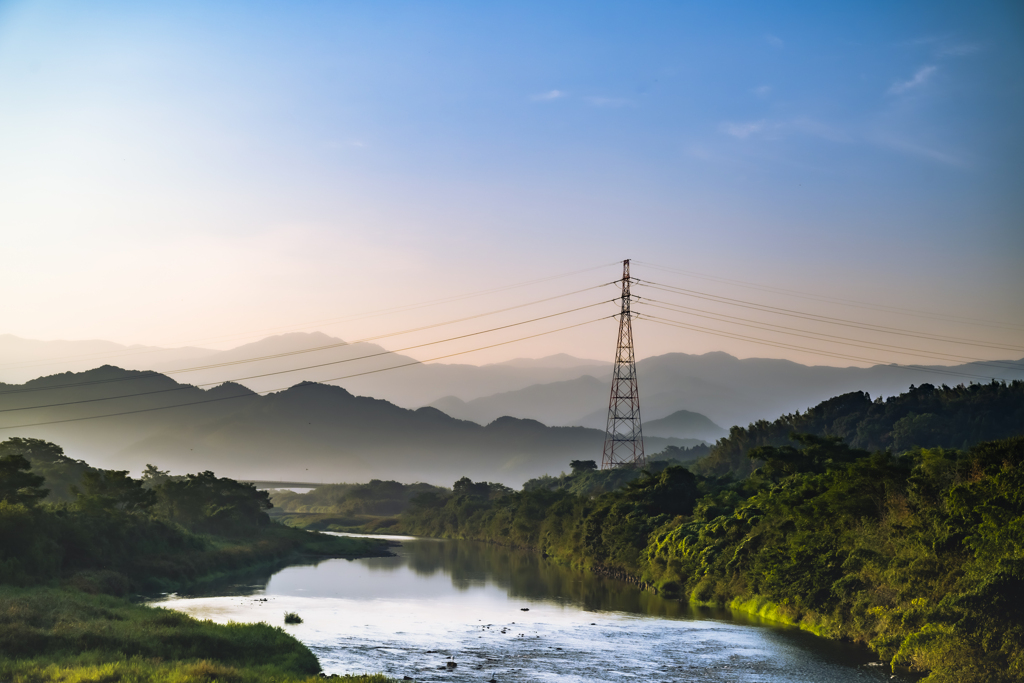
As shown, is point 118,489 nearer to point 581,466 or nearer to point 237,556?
point 237,556

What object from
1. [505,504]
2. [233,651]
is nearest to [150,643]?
[233,651]

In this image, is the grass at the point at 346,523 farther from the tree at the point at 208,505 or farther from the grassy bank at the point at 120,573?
the grassy bank at the point at 120,573

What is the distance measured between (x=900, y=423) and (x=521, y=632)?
9420 centimetres

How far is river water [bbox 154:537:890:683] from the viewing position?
35031 millimetres

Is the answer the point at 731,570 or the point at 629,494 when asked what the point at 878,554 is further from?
the point at 629,494

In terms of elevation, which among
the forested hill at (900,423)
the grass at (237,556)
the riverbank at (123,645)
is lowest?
the grass at (237,556)

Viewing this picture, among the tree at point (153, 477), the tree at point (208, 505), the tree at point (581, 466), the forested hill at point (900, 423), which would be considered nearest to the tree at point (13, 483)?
the tree at point (208, 505)

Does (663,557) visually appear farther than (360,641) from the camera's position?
Yes

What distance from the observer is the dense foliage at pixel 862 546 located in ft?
106

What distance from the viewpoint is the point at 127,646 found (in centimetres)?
3108

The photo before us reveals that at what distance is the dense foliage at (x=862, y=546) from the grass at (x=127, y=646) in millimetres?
24051

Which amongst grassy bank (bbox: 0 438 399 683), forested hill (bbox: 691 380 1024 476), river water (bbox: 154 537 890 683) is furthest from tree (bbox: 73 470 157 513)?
forested hill (bbox: 691 380 1024 476)

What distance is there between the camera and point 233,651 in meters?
34.1

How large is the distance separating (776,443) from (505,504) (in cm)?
4714
